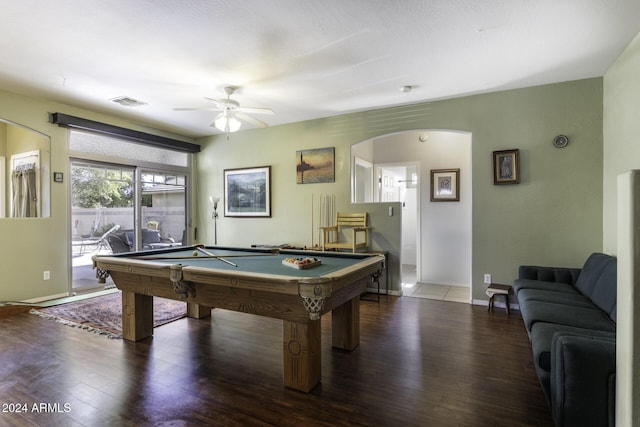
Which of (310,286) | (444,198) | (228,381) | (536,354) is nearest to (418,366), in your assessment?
(536,354)

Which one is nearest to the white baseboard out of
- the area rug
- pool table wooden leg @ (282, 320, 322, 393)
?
the area rug

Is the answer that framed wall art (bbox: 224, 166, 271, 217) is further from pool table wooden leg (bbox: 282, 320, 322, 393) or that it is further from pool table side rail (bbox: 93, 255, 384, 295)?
pool table wooden leg (bbox: 282, 320, 322, 393)

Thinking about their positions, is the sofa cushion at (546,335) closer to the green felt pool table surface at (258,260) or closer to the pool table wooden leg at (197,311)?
the green felt pool table surface at (258,260)

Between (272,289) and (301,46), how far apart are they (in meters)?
2.14

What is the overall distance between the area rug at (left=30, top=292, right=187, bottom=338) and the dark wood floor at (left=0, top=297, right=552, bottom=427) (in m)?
0.14

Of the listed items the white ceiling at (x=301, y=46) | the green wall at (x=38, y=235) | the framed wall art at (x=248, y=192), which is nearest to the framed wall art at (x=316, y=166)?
the framed wall art at (x=248, y=192)

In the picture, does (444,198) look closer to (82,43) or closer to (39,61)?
(82,43)

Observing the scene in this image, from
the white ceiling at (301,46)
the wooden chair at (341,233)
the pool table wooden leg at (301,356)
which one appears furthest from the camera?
the wooden chair at (341,233)

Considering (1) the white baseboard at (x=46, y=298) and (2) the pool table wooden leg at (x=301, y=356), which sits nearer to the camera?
(2) the pool table wooden leg at (x=301, y=356)

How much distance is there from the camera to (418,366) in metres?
2.49

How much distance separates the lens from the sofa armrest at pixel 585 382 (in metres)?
1.52

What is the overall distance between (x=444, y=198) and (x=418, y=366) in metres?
3.45

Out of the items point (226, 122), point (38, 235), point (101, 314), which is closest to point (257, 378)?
point (101, 314)

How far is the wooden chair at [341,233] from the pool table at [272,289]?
142 cm
